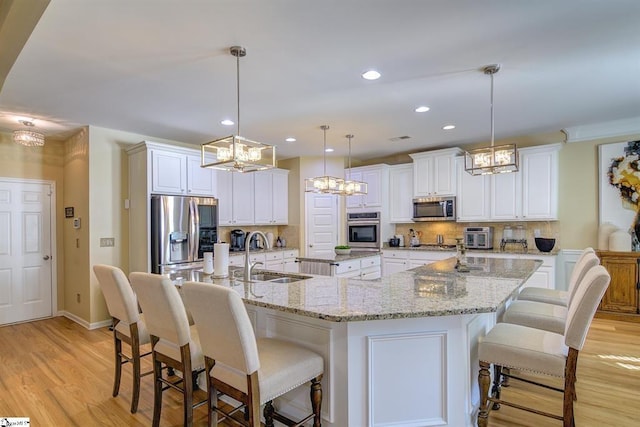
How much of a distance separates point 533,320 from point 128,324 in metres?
2.98

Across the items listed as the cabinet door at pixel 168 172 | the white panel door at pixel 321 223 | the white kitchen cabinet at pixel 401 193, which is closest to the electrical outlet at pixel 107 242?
the cabinet door at pixel 168 172

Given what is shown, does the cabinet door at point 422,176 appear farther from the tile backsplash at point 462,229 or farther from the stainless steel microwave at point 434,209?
the tile backsplash at point 462,229

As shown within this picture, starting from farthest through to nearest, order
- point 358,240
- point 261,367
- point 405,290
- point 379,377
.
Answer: point 358,240 → point 405,290 → point 379,377 → point 261,367

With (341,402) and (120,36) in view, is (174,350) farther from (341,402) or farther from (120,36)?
(120,36)

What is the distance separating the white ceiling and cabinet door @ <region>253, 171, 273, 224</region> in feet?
5.62

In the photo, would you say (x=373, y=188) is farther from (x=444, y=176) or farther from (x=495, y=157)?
(x=495, y=157)

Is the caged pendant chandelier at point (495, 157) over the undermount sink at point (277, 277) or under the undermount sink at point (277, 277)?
over

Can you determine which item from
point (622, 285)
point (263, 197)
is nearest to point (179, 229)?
point (263, 197)

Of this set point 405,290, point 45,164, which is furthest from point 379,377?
point 45,164

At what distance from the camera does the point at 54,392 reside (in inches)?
108

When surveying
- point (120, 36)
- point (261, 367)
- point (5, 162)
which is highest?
point (120, 36)

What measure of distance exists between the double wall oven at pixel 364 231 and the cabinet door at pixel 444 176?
3.76ft

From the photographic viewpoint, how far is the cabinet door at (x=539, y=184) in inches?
192

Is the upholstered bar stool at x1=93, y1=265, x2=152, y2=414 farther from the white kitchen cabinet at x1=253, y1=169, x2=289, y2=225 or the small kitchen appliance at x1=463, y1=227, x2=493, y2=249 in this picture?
the small kitchen appliance at x1=463, y1=227, x2=493, y2=249
